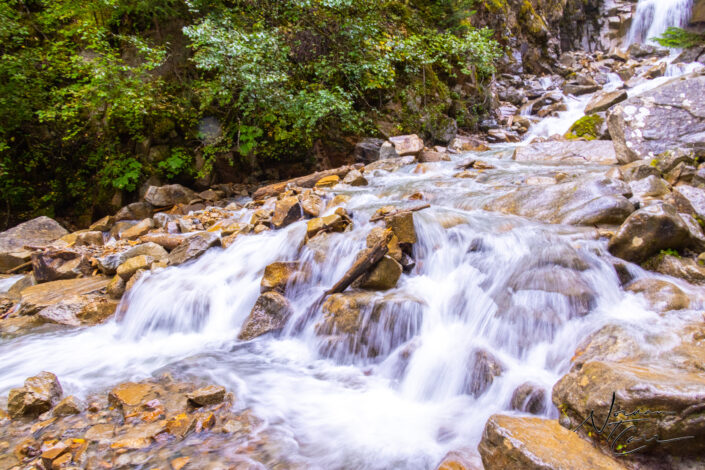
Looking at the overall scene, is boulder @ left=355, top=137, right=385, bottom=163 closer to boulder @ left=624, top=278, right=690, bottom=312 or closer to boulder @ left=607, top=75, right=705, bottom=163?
boulder @ left=607, top=75, right=705, bottom=163

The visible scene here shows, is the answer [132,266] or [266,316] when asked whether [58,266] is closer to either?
[132,266]

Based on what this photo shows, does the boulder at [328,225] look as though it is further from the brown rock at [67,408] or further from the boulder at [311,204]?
the brown rock at [67,408]

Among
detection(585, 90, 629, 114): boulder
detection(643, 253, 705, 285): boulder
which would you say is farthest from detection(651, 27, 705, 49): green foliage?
detection(643, 253, 705, 285): boulder

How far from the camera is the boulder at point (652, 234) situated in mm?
3072

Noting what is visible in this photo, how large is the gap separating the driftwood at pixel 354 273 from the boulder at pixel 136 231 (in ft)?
14.7

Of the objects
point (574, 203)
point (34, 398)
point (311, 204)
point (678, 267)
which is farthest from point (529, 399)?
point (311, 204)

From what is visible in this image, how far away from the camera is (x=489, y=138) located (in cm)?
1221

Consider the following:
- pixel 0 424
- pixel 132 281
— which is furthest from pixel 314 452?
pixel 132 281

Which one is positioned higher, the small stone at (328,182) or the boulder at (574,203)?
the small stone at (328,182)

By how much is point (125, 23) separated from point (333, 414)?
36.5 ft

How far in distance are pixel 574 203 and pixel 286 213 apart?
13.0 feet

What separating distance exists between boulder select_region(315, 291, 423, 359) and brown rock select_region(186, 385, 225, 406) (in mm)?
964

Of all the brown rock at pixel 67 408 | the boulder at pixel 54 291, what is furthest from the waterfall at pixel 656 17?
the brown rock at pixel 67 408

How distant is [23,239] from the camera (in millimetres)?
6199
